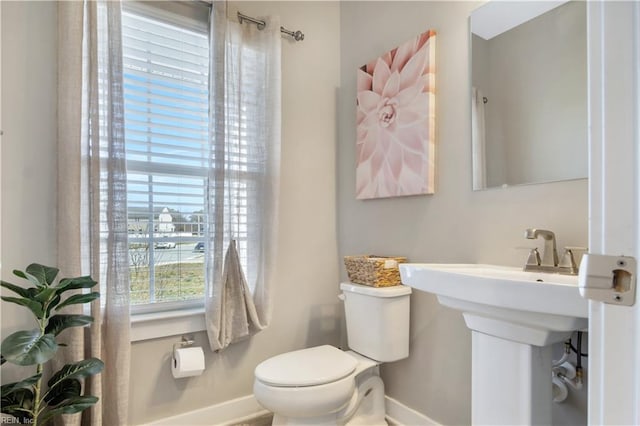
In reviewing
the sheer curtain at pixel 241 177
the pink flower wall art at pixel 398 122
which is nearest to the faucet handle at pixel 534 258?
the pink flower wall art at pixel 398 122

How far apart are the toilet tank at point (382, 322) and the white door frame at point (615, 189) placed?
1.20 m

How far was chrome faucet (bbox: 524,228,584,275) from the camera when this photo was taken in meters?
1.19

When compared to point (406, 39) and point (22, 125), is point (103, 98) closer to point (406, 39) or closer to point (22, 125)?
point (22, 125)

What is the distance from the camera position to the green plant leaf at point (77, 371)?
125 centimetres

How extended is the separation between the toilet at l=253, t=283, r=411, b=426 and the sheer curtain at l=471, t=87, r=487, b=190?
2.09 feet

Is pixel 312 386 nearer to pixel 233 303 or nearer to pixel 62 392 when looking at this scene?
pixel 233 303

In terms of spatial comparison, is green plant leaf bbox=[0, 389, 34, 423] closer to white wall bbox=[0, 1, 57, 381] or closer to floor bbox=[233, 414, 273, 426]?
white wall bbox=[0, 1, 57, 381]

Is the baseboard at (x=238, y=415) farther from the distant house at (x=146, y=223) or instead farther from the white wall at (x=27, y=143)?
the distant house at (x=146, y=223)

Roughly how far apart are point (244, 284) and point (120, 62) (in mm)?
1175

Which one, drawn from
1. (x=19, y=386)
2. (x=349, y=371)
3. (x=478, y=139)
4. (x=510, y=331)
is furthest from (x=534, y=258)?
(x=19, y=386)

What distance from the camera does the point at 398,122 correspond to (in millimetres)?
1841

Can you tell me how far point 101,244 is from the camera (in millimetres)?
1500

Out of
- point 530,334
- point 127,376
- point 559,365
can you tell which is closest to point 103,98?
point 127,376

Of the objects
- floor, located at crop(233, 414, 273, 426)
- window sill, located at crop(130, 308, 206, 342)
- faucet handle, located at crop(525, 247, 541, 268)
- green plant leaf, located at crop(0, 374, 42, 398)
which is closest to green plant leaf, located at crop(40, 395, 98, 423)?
green plant leaf, located at crop(0, 374, 42, 398)
